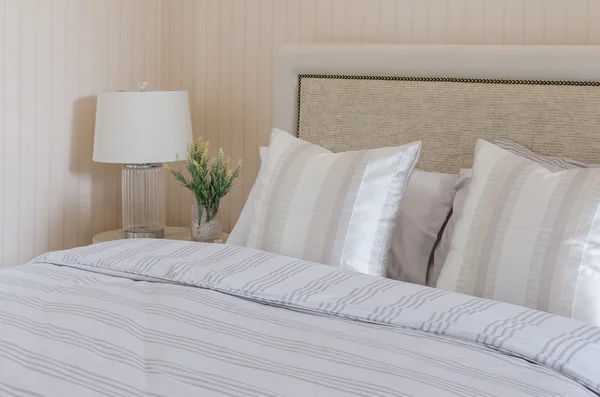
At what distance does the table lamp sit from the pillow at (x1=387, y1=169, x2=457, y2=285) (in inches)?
42.2

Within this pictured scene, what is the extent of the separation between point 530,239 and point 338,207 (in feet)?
1.84

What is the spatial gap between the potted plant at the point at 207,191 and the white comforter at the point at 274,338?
91 centimetres

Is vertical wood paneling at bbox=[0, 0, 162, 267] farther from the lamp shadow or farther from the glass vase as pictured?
the glass vase

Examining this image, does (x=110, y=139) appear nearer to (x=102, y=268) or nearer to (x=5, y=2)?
(x=5, y=2)

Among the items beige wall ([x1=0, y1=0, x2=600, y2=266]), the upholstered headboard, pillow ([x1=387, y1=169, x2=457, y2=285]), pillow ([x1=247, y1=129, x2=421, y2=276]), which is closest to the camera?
pillow ([x1=247, y1=129, x2=421, y2=276])

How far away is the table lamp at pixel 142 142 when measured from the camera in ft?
10.2

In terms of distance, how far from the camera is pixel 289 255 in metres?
2.41

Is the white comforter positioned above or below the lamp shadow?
below

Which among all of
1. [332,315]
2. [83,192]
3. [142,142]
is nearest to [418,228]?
[332,315]

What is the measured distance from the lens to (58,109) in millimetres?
3232

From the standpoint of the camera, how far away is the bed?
4.94 ft

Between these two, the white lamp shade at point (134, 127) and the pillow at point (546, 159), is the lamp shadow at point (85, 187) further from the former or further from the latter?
the pillow at point (546, 159)

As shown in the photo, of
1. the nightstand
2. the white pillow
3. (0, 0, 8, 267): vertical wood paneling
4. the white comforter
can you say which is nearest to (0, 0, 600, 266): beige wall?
(0, 0, 8, 267): vertical wood paneling

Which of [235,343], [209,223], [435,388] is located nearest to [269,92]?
[209,223]
